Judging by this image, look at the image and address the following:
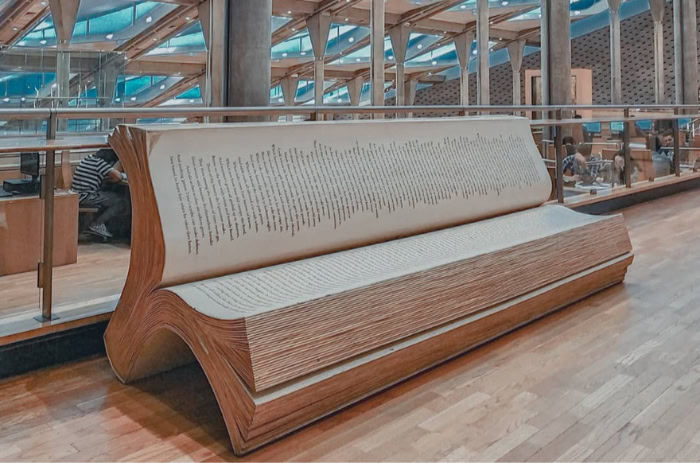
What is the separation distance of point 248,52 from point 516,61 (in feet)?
39.7

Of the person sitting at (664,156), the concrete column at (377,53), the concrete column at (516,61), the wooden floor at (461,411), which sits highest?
the concrete column at (516,61)

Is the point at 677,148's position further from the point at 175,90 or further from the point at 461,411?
the point at 461,411

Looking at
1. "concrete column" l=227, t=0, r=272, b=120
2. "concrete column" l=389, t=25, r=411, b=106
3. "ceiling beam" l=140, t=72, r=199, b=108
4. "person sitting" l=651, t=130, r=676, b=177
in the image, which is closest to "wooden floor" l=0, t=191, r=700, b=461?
"concrete column" l=227, t=0, r=272, b=120

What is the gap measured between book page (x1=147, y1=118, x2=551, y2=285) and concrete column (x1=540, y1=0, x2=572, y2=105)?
3.57 m

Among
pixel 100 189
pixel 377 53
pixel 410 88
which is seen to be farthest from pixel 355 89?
pixel 100 189

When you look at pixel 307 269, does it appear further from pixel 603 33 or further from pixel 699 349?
pixel 603 33

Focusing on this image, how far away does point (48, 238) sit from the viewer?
203cm

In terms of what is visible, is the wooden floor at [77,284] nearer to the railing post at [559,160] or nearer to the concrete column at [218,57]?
the concrete column at [218,57]

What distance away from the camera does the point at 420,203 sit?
247 cm

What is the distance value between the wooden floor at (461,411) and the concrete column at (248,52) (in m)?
2.19

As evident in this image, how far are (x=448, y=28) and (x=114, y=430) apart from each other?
9.59 meters

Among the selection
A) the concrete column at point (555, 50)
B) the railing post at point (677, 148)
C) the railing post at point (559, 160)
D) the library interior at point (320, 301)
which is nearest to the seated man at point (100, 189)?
the library interior at point (320, 301)

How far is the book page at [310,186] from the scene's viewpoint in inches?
69.1

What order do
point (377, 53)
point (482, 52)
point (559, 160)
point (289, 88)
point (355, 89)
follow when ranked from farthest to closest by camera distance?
point (355, 89) → point (289, 88) → point (482, 52) → point (377, 53) → point (559, 160)
